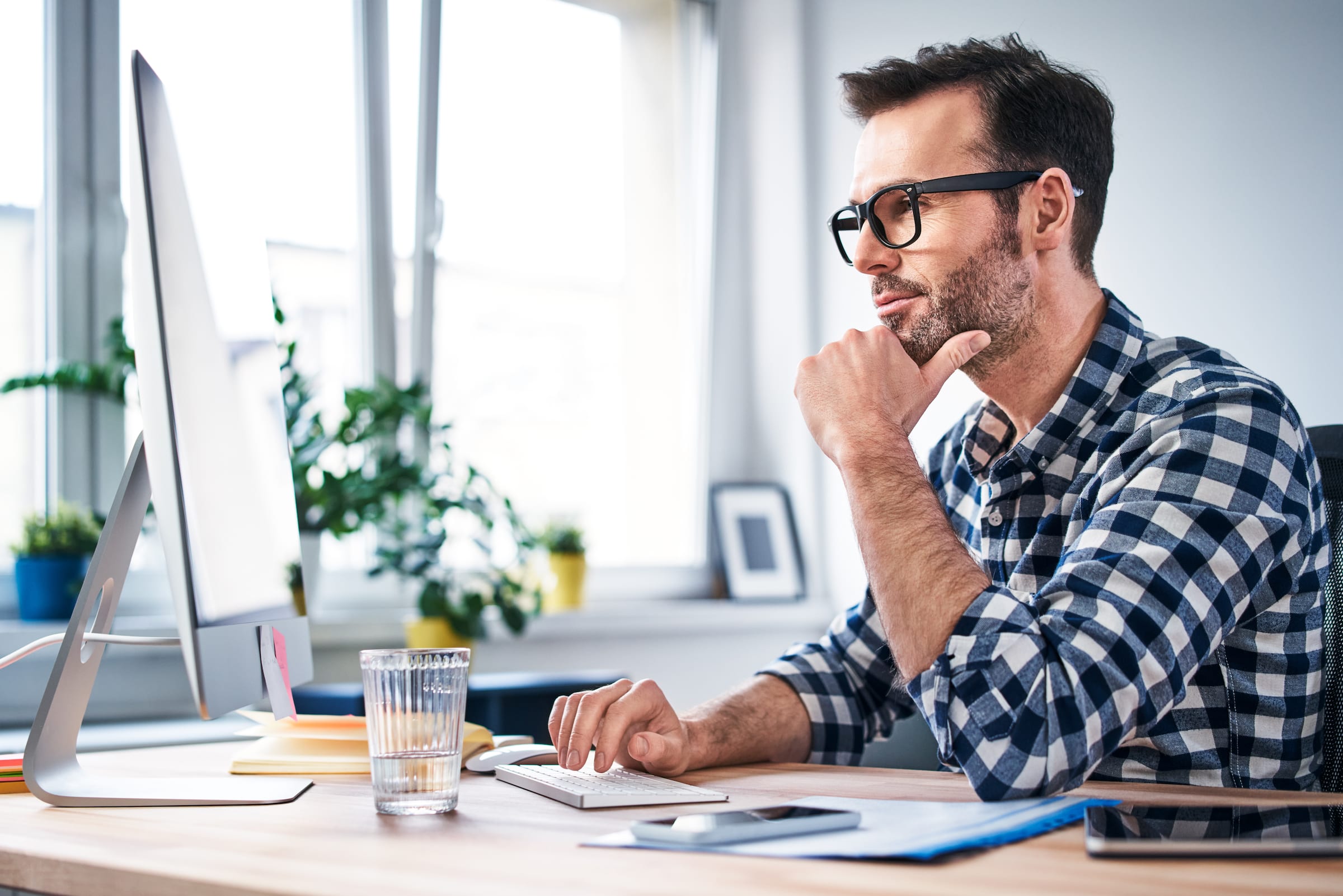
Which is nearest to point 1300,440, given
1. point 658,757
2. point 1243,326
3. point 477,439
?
point 658,757

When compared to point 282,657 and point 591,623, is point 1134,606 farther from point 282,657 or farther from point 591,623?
point 591,623

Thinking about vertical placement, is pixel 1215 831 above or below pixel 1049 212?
below

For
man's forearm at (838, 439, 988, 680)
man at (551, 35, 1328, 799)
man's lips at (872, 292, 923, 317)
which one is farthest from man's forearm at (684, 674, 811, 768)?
man's lips at (872, 292, 923, 317)

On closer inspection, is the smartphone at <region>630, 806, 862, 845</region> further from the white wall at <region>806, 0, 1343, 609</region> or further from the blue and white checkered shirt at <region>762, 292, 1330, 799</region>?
the white wall at <region>806, 0, 1343, 609</region>

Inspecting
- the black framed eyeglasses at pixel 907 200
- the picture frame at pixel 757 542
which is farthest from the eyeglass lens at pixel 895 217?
the picture frame at pixel 757 542

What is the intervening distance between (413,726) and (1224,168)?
94.4 inches

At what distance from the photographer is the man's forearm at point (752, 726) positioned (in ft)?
4.00

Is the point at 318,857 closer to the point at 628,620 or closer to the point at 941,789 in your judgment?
the point at 941,789

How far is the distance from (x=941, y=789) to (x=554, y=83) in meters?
3.11

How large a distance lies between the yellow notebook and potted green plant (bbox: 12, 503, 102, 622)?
1.47m

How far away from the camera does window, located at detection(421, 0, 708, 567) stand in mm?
3504

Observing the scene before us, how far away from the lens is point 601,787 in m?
0.99

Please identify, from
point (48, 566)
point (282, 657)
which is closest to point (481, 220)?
point (48, 566)

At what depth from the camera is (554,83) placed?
3699mm
